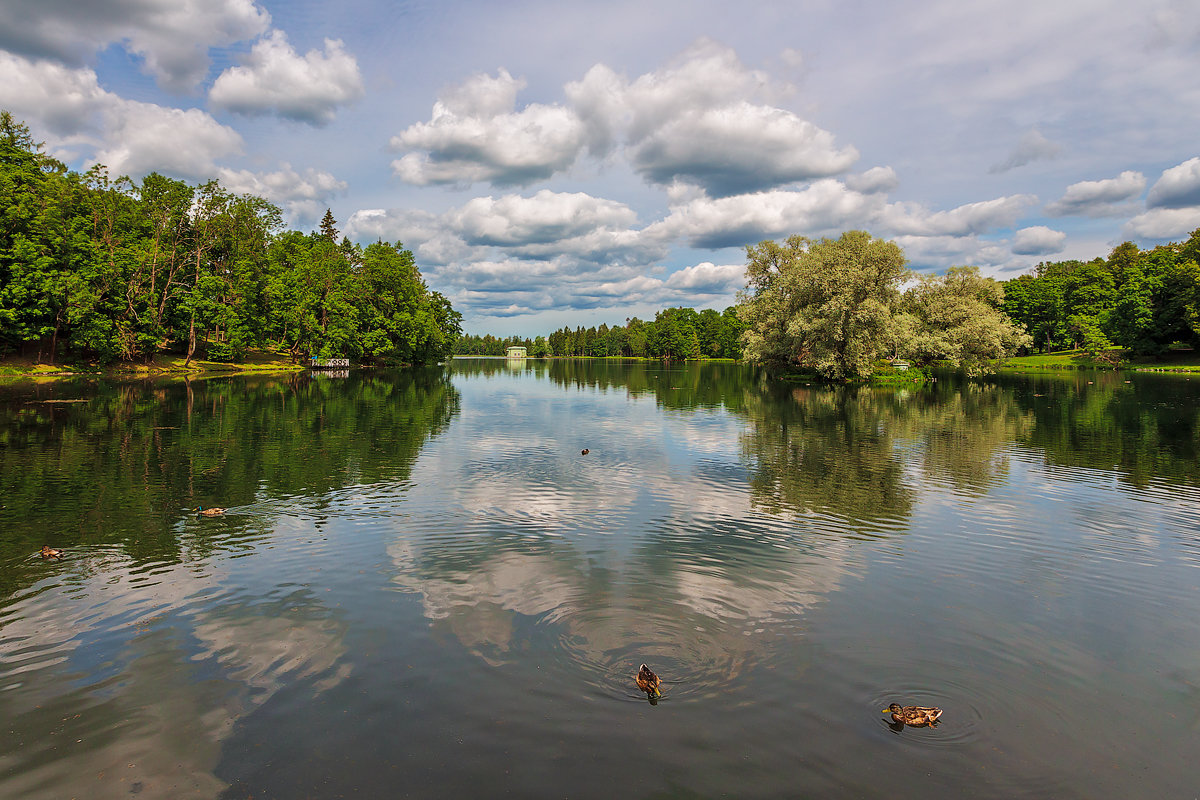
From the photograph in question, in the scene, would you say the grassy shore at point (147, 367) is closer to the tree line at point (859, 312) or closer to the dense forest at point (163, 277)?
the dense forest at point (163, 277)

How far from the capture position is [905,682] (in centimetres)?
912

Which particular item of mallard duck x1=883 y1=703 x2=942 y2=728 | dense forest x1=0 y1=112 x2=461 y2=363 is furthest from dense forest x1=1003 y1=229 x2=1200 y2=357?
dense forest x1=0 y1=112 x2=461 y2=363

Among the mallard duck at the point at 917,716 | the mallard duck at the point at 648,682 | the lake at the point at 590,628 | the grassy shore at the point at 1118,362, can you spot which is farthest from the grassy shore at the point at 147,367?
the grassy shore at the point at 1118,362

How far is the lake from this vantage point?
288 inches

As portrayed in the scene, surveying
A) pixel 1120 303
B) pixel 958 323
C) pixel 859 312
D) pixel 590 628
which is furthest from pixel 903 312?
pixel 590 628

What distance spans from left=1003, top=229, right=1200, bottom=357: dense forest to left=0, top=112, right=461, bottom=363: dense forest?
13492 centimetres

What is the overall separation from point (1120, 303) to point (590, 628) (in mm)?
135235

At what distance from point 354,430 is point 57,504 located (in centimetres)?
1678

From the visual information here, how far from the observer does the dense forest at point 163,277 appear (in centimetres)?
5984

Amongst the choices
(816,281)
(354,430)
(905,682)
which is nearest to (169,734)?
(905,682)

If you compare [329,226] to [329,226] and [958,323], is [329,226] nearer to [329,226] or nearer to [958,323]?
[329,226]

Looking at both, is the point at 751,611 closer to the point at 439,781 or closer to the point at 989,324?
the point at 439,781

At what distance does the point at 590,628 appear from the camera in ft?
35.1

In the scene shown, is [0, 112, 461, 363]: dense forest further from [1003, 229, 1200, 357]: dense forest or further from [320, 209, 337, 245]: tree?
[1003, 229, 1200, 357]: dense forest
